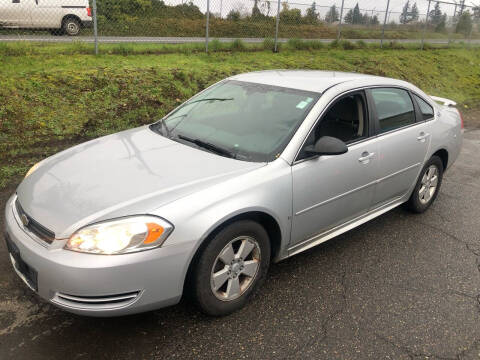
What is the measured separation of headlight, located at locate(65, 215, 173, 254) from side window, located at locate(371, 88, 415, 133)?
230cm

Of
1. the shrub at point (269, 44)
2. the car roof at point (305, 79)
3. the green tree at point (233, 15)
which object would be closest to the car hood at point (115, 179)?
the car roof at point (305, 79)

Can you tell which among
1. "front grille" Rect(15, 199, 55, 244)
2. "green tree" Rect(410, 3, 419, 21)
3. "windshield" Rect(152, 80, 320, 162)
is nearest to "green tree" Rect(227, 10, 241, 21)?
"green tree" Rect(410, 3, 419, 21)

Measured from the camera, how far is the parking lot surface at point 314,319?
8.30 feet

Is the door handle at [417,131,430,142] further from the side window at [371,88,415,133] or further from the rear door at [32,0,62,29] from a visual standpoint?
the rear door at [32,0,62,29]

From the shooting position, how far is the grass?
5719mm

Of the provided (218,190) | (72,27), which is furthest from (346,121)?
(72,27)

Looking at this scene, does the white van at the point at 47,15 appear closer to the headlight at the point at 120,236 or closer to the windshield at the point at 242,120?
the windshield at the point at 242,120

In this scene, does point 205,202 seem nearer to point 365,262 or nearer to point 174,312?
point 174,312

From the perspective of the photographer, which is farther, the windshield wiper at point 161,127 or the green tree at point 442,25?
the green tree at point 442,25

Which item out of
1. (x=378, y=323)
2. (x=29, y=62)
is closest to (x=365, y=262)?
(x=378, y=323)

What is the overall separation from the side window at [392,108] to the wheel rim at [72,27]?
28.2ft

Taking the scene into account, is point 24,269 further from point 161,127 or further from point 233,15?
point 233,15

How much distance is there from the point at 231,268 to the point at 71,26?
380 inches

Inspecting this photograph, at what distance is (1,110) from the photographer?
5.88 meters
